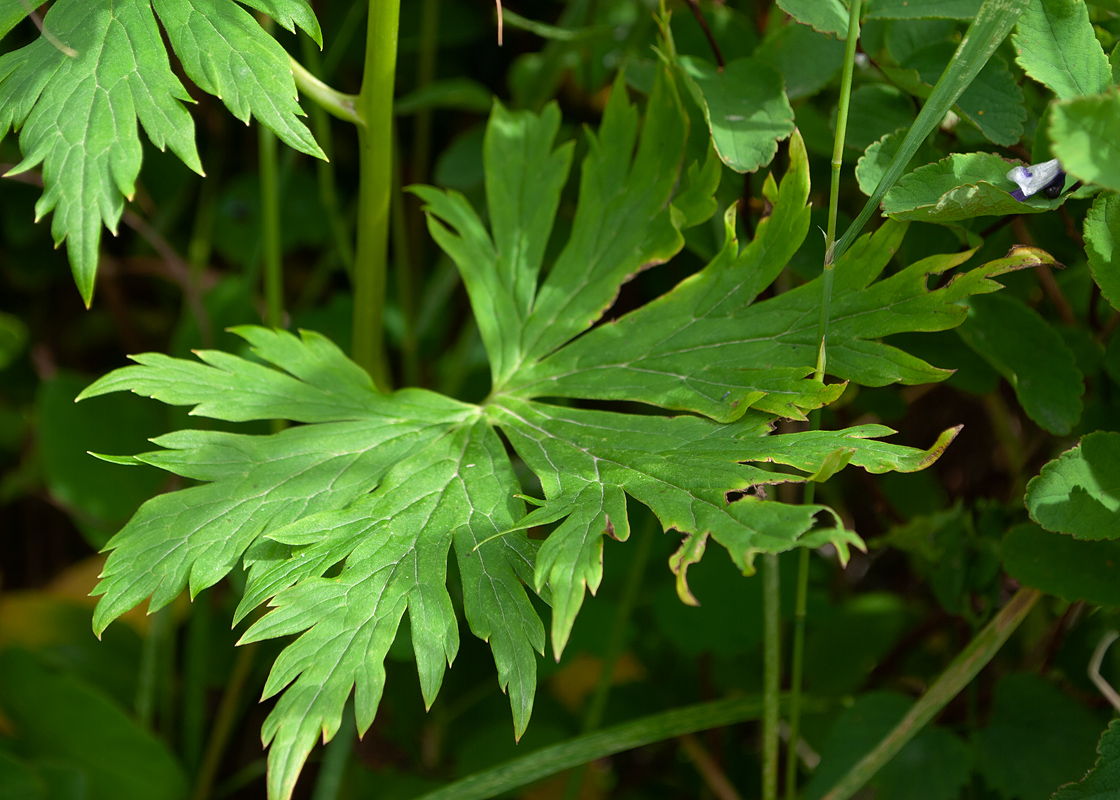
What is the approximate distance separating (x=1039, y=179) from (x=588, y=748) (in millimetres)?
733

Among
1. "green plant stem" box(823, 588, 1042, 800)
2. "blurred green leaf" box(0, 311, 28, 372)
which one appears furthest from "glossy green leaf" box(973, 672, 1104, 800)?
"blurred green leaf" box(0, 311, 28, 372)

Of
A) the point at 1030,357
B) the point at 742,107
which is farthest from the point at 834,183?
the point at 1030,357

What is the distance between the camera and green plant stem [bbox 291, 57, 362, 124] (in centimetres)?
87

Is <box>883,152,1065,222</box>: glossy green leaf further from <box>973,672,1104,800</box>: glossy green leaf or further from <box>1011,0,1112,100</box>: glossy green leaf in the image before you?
<box>973,672,1104,800</box>: glossy green leaf

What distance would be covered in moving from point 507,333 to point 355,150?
96 centimetres

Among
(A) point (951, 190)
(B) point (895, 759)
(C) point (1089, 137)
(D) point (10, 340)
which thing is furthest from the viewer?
(D) point (10, 340)

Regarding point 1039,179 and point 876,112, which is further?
point 876,112

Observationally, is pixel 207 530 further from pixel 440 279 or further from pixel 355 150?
pixel 355 150

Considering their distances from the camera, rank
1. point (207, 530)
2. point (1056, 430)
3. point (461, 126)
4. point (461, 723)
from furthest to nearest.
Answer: point (461, 126)
point (461, 723)
point (1056, 430)
point (207, 530)

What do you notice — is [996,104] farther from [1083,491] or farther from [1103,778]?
[1103,778]

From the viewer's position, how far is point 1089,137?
0.62 meters

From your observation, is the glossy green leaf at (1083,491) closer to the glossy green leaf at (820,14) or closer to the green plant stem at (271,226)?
the glossy green leaf at (820,14)

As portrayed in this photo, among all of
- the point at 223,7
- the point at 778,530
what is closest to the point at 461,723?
the point at 778,530

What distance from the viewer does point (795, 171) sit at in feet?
2.79
